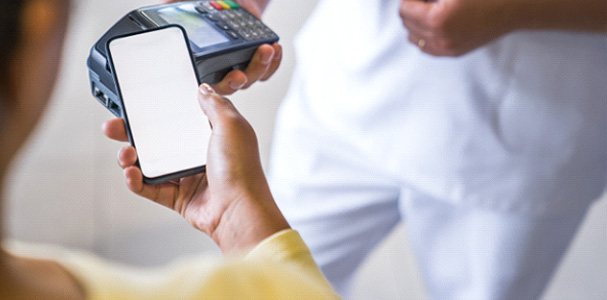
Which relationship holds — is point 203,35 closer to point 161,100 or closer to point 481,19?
point 161,100

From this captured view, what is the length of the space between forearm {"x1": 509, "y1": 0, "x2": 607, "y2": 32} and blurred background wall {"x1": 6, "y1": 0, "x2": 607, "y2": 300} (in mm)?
619

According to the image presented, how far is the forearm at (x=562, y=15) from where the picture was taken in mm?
652

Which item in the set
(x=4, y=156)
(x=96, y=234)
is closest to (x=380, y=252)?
(x=96, y=234)

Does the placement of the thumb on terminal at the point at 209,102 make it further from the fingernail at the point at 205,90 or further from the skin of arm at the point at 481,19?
the skin of arm at the point at 481,19

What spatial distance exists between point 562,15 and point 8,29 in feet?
1.64

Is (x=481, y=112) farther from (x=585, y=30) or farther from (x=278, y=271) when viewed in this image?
(x=278, y=271)

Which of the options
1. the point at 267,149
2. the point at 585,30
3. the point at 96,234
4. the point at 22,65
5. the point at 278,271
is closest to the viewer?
the point at 22,65

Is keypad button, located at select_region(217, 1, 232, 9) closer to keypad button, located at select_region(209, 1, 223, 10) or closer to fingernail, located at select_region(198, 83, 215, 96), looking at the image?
keypad button, located at select_region(209, 1, 223, 10)

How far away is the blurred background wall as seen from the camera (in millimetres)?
1188

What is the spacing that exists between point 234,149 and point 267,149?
0.79 metres

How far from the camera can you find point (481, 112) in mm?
701

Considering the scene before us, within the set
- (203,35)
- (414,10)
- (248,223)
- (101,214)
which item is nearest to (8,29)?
(248,223)

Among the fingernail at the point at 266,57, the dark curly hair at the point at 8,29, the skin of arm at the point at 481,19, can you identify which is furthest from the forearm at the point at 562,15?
the dark curly hair at the point at 8,29

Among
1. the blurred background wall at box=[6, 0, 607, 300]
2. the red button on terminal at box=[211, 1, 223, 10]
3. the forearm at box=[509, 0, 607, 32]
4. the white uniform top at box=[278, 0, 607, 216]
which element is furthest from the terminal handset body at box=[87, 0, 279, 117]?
the blurred background wall at box=[6, 0, 607, 300]
